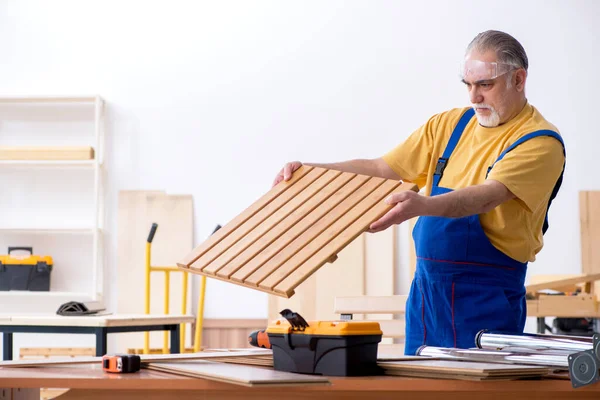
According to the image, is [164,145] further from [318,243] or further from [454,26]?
[318,243]

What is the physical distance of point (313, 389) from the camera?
1.37m

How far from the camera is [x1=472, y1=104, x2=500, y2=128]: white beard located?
7.60ft

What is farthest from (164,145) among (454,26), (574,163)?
(574,163)

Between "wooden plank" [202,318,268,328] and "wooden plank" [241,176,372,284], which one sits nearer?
"wooden plank" [241,176,372,284]

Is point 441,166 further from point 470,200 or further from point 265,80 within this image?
point 265,80

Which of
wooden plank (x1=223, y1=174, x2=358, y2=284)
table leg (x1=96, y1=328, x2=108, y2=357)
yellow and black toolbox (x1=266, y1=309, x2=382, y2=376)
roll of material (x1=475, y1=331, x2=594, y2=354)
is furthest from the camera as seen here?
table leg (x1=96, y1=328, x2=108, y2=357)

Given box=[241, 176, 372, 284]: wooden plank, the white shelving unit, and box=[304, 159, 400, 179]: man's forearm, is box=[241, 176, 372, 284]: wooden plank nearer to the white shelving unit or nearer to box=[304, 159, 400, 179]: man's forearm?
box=[304, 159, 400, 179]: man's forearm

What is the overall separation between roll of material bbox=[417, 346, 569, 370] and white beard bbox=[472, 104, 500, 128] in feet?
2.55

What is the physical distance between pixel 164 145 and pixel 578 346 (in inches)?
191

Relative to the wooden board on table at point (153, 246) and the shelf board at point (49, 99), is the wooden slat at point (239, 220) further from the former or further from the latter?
the shelf board at point (49, 99)

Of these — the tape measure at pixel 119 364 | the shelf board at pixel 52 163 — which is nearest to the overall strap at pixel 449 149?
the tape measure at pixel 119 364

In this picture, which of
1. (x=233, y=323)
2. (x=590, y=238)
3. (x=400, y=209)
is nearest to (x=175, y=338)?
(x=233, y=323)

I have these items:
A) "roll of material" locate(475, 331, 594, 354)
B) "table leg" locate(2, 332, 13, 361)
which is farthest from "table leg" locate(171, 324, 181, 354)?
"roll of material" locate(475, 331, 594, 354)

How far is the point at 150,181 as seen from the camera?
6.18 meters
